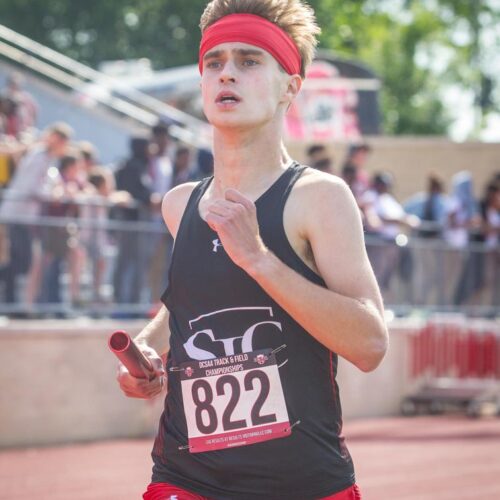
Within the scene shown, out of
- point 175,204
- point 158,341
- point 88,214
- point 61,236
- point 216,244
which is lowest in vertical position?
point 158,341

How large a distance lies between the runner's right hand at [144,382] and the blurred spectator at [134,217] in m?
9.15

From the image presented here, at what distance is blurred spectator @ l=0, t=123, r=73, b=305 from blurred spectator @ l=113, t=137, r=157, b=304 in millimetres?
1005

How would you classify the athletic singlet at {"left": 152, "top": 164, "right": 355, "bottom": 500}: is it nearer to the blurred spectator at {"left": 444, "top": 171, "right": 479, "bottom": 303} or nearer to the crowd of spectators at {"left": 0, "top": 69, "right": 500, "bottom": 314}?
the crowd of spectators at {"left": 0, "top": 69, "right": 500, "bottom": 314}

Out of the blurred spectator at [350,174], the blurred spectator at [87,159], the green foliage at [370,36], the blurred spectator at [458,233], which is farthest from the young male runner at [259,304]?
the green foliage at [370,36]

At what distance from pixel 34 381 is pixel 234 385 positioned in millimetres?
9406

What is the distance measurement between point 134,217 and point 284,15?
9.65 metres

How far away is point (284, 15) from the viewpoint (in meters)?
4.38

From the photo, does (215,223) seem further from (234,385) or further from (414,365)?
(414,365)

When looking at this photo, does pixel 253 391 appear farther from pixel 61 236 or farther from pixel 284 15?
pixel 61 236

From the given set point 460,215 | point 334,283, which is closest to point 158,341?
point 334,283

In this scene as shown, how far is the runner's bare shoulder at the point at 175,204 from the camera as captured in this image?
4598 mm

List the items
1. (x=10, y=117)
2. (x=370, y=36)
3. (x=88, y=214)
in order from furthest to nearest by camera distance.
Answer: (x=370, y=36) < (x=10, y=117) < (x=88, y=214)

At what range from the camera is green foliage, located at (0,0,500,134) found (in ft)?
156

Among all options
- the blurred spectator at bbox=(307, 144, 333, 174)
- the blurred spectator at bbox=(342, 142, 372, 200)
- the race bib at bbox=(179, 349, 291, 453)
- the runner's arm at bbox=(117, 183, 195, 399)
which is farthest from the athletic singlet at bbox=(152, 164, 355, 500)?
the blurred spectator at bbox=(342, 142, 372, 200)
